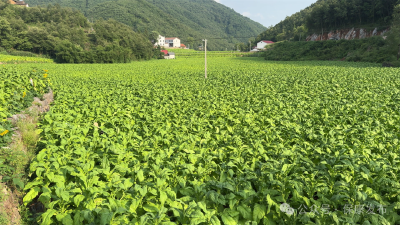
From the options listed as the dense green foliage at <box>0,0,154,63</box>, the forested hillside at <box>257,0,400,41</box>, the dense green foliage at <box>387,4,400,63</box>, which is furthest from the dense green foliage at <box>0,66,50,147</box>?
the forested hillside at <box>257,0,400,41</box>

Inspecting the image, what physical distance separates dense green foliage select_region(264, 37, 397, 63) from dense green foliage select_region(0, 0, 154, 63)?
4443 centimetres

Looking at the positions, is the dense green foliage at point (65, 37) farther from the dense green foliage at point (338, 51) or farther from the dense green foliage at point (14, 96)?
the dense green foliage at point (14, 96)

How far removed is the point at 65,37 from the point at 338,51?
8036 centimetres

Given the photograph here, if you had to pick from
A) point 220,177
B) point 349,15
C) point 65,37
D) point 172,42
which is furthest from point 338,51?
point 172,42

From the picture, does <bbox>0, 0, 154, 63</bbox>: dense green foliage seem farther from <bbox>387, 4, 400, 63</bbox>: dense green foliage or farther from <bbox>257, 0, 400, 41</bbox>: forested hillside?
<bbox>387, 4, 400, 63</bbox>: dense green foliage

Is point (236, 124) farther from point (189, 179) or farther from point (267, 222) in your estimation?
point (267, 222)

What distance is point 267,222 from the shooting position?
3.52 m

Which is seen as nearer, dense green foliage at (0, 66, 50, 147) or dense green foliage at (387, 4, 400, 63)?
dense green foliage at (0, 66, 50, 147)

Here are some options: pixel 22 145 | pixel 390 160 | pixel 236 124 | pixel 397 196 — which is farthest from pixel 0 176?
pixel 390 160

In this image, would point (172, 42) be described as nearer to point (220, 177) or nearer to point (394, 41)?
point (394, 41)

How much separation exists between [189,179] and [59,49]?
2610 inches

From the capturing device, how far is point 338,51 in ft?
185

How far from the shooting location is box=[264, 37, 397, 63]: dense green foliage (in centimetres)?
4406

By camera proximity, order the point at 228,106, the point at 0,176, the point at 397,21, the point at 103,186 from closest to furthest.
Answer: the point at 103,186
the point at 0,176
the point at 228,106
the point at 397,21
